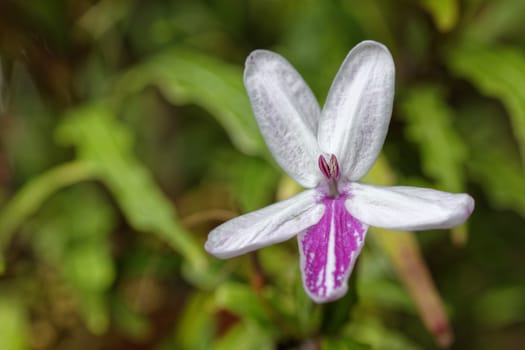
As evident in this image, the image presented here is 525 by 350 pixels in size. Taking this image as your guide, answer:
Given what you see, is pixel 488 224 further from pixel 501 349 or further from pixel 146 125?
pixel 146 125

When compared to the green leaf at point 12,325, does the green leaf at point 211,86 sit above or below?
above

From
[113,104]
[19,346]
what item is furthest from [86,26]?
[19,346]

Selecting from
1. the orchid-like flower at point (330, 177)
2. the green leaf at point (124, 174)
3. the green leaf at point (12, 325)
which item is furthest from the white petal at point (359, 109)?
the green leaf at point (12, 325)

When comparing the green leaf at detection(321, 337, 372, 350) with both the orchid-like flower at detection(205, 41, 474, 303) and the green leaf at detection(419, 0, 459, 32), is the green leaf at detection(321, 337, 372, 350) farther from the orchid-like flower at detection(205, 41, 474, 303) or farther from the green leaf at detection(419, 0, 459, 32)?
the green leaf at detection(419, 0, 459, 32)

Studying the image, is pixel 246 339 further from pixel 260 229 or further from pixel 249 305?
pixel 260 229

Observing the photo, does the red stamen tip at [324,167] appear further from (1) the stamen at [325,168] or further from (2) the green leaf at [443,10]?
(2) the green leaf at [443,10]

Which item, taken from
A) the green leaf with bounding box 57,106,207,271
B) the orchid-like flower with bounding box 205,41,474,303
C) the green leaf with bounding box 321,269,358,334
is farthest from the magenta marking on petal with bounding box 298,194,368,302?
the green leaf with bounding box 57,106,207,271

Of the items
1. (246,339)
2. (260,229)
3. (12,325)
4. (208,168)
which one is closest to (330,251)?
(260,229)
